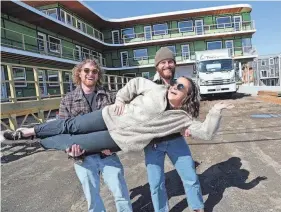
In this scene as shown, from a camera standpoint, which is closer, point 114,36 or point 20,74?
point 20,74

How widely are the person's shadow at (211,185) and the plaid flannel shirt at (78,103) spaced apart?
1342mm

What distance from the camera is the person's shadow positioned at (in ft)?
9.98

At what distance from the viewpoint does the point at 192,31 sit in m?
28.9

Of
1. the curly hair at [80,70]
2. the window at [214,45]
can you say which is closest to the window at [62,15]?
the window at [214,45]

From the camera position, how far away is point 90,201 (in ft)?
7.89

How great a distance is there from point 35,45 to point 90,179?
1743 cm

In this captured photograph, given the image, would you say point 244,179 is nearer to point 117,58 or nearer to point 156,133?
point 156,133

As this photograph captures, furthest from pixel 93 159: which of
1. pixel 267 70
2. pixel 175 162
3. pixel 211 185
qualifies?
pixel 267 70

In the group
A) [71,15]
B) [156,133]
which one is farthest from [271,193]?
[71,15]

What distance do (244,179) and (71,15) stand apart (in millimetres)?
23178

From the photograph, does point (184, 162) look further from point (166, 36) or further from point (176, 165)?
point (166, 36)

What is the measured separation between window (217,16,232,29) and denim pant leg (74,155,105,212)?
2944cm

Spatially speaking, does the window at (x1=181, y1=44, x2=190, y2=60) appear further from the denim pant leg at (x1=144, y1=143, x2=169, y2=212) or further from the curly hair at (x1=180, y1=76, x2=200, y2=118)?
the denim pant leg at (x1=144, y1=143, x2=169, y2=212)

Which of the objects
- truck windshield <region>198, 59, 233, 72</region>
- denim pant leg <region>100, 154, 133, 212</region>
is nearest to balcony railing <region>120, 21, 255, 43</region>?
truck windshield <region>198, 59, 233, 72</region>
